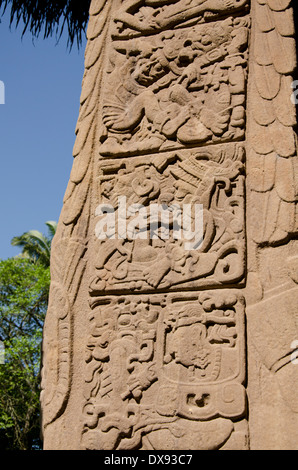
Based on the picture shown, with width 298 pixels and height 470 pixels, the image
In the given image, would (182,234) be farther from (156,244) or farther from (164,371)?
(164,371)

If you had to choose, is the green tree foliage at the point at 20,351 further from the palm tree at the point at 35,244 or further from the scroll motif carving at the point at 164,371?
the scroll motif carving at the point at 164,371

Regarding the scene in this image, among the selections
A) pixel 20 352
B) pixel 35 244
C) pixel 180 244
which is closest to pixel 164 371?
pixel 180 244

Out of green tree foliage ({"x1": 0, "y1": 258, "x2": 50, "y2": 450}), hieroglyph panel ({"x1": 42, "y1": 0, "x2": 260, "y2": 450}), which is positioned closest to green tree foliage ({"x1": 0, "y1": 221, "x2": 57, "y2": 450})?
green tree foliage ({"x1": 0, "y1": 258, "x2": 50, "y2": 450})

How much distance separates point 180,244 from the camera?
2.65m

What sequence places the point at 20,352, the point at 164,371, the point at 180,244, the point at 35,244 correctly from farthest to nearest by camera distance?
the point at 35,244, the point at 20,352, the point at 180,244, the point at 164,371

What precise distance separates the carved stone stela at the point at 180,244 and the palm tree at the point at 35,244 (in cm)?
1198

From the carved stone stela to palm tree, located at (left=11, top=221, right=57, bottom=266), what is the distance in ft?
39.3

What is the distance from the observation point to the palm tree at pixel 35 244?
14.9m

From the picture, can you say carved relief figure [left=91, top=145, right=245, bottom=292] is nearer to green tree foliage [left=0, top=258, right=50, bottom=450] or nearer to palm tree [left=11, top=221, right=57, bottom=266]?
green tree foliage [left=0, top=258, right=50, bottom=450]

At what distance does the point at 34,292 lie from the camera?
12281 millimetres

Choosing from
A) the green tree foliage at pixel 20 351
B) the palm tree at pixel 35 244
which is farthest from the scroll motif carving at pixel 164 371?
the palm tree at pixel 35 244

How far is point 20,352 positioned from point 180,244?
9.41m

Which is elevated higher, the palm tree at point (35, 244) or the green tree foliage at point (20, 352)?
the palm tree at point (35, 244)

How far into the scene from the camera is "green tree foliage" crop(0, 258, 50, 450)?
1122cm
